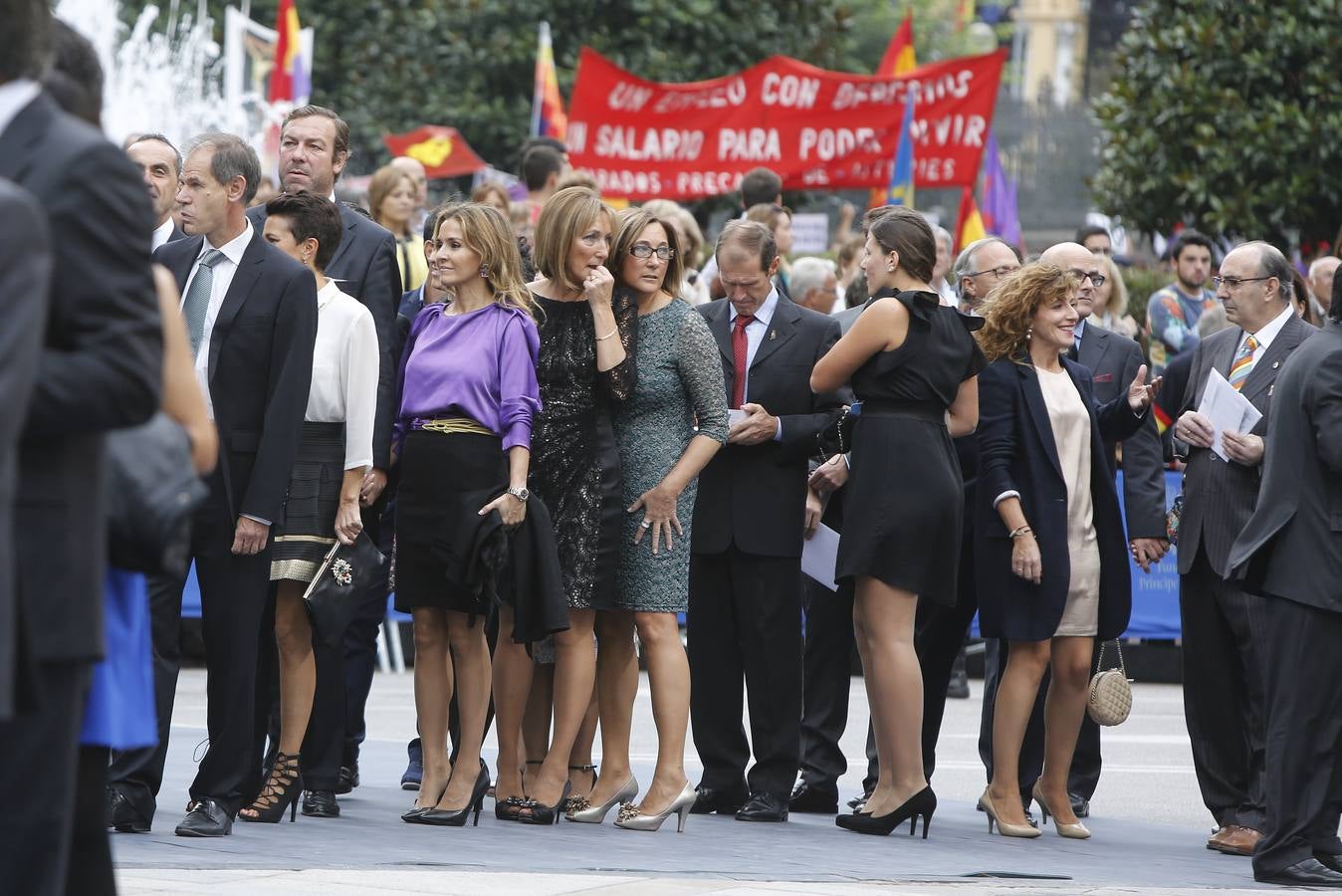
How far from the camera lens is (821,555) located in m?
8.74

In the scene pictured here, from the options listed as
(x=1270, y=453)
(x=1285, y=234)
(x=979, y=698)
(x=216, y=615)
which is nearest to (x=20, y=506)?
(x=216, y=615)

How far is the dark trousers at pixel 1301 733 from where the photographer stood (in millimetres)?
7270

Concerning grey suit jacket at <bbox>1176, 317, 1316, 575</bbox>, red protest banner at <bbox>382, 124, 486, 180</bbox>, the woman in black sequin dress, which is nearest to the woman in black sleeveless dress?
the woman in black sequin dress

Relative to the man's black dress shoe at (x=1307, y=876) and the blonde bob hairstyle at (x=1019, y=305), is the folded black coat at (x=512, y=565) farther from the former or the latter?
the man's black dress shoe at (x=1307, y=876)

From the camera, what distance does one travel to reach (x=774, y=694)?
8578 mm

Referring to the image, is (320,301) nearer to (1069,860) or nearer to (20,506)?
(1069,860)

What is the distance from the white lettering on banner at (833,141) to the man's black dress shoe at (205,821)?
11.3m

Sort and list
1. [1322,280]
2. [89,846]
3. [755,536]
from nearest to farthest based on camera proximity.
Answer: [89,846], [755,536], [1322,280]

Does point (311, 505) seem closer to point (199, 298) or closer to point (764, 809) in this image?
point (199, 298)

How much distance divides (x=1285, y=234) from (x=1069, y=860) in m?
12.4

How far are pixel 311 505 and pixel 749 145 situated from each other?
11.1m

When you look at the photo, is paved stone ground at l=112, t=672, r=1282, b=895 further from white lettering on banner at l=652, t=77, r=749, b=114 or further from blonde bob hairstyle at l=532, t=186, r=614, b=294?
white lettering on banner at l=652, t=77, r=749, b=114

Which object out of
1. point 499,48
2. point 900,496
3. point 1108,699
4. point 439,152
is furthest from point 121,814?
point 499,48

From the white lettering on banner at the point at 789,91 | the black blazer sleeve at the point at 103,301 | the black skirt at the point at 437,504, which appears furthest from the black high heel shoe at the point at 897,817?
the white lettering on banner at the point at 789,91
